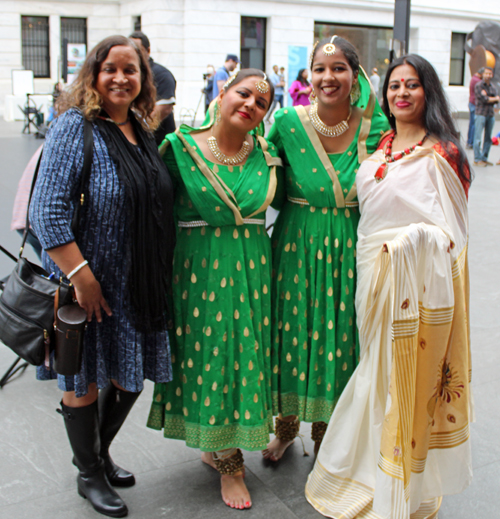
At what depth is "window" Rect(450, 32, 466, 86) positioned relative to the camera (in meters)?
24.4

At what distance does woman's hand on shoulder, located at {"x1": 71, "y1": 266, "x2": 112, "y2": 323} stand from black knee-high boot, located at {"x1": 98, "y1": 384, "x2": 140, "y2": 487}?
0.44 meters

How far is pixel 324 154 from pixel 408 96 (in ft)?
1.27

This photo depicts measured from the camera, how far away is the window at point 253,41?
20.8 m

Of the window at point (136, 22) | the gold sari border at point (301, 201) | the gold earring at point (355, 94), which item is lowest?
the gold sari border at point (301, 201)

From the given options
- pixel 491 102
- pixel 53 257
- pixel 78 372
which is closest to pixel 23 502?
pixel 78 372

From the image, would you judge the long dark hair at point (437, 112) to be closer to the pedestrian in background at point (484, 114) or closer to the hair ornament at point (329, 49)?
the hair ornament at point (329, 49)

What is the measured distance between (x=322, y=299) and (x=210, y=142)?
0.78 metres

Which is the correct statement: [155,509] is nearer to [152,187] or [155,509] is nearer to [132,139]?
[152,187]

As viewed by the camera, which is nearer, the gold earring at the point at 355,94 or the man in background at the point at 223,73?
the gold earring at the point at 355,94

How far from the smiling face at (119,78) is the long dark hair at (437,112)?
1.03 m

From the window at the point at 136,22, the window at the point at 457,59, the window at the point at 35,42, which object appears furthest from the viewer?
the window at the point at 457,59

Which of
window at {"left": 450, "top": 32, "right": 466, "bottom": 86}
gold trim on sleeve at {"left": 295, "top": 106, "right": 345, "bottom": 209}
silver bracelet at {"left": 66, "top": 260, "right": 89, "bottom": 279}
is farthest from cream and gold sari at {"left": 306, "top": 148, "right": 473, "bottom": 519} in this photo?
window at {"left": 450, "top": 32, "right": 466, "bottom": 86}

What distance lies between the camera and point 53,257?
206cm

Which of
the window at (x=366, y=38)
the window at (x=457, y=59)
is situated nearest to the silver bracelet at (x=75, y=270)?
the window at (x=366, y=38)
